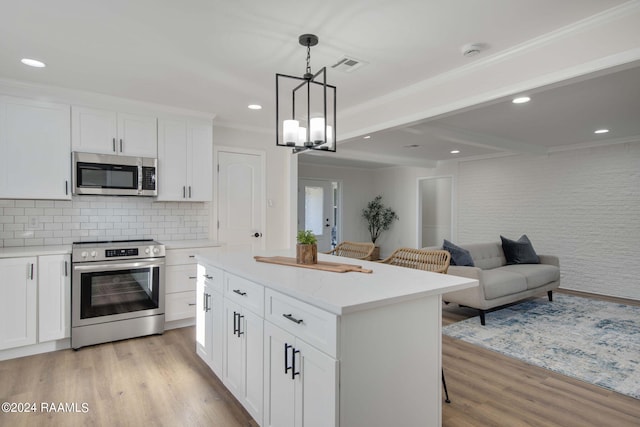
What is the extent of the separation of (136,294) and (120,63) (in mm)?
2130

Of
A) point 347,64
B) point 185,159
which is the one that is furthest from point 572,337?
point 185,159

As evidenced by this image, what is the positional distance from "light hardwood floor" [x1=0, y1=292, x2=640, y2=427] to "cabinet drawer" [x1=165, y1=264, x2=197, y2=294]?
26.6 inches

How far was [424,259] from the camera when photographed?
2598mm

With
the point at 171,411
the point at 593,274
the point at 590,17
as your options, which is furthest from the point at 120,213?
the point at 593,274

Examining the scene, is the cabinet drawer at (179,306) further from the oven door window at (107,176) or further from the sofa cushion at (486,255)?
the sofa cushion at (486,255)

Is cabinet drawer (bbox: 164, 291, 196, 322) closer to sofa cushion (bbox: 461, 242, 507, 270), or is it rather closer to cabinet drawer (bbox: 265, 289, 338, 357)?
cabinet drawer (bbox: 265, 289, 338, 357)

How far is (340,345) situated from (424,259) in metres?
1.41

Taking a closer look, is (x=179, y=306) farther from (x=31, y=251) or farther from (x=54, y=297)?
(x=31, y=251)

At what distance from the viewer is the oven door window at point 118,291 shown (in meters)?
3.26

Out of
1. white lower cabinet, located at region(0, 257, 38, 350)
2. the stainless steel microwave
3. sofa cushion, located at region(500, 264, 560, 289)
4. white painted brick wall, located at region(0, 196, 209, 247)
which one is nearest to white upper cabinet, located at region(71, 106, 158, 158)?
the stainless steel microwave

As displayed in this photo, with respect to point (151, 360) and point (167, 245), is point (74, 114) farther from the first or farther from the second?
point (151, 360)

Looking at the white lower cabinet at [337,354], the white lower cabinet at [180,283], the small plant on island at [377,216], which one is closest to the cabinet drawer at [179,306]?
the white lower cabinet at [180,283]

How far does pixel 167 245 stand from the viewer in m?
3.71

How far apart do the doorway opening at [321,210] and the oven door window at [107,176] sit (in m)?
4.98
